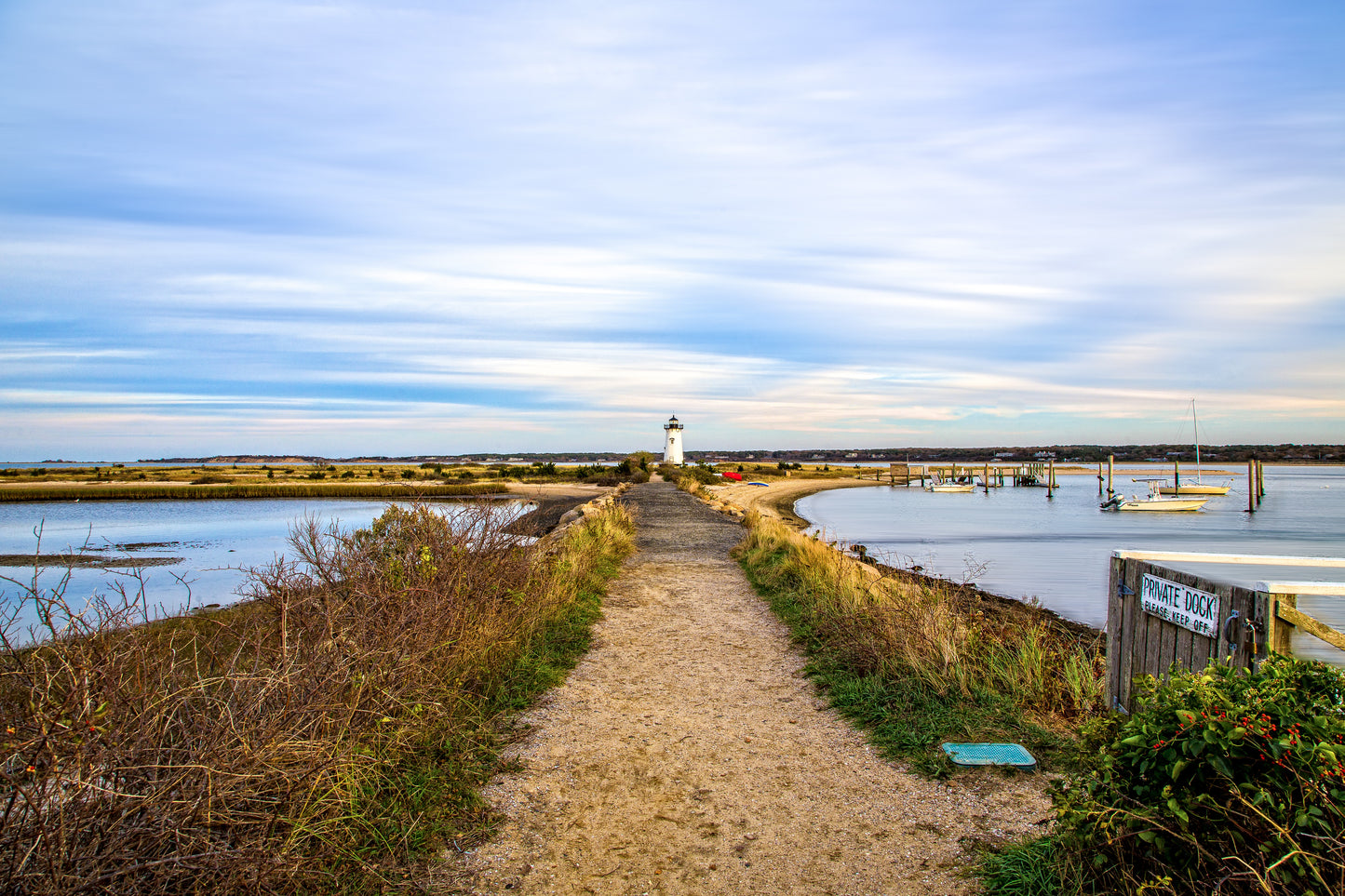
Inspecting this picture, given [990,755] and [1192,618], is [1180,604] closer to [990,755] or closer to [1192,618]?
[1192,618]

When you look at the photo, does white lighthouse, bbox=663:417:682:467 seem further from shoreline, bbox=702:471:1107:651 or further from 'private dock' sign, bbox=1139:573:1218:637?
'private dock' sign, bbox=1139:573:1218:637

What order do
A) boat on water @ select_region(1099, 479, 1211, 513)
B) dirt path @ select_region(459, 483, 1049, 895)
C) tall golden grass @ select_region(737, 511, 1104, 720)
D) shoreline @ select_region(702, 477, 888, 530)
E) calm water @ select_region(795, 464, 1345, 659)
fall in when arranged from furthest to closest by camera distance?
boat on water @ select_region(1099, 479, 1211, 513)
shoreline @ select_region(702, 477, 888, 530)
calm water @ select_region(795, 464, 1345, 659)
tall golden grass @ select_region(737, 511, 1104, 720)
dirt path @ select_region(459, 483, 1049, 895)

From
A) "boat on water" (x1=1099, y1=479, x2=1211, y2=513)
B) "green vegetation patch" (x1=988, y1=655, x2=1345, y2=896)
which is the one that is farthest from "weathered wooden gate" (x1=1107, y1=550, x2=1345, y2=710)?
"boat on water" (x1=1099, y1=479, x2=1211, y2=513)

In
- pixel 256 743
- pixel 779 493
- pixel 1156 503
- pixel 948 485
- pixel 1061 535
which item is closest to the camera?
pixel 256 743

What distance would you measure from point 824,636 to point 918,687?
2.14 meters

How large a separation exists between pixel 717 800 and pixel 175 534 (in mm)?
28577

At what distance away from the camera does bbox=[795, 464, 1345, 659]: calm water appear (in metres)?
19.3

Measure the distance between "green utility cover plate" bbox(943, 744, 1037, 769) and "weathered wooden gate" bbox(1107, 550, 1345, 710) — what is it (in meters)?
0.79

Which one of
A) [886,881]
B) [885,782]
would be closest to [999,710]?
[885,782]

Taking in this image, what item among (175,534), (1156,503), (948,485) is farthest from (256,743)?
(948,485)

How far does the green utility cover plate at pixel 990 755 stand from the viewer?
4.76 meters

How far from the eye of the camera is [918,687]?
625 cm

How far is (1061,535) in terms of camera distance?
34.0 metres

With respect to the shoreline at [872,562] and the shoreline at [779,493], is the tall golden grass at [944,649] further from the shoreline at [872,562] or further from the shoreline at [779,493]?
the shoreline at [779,493]
